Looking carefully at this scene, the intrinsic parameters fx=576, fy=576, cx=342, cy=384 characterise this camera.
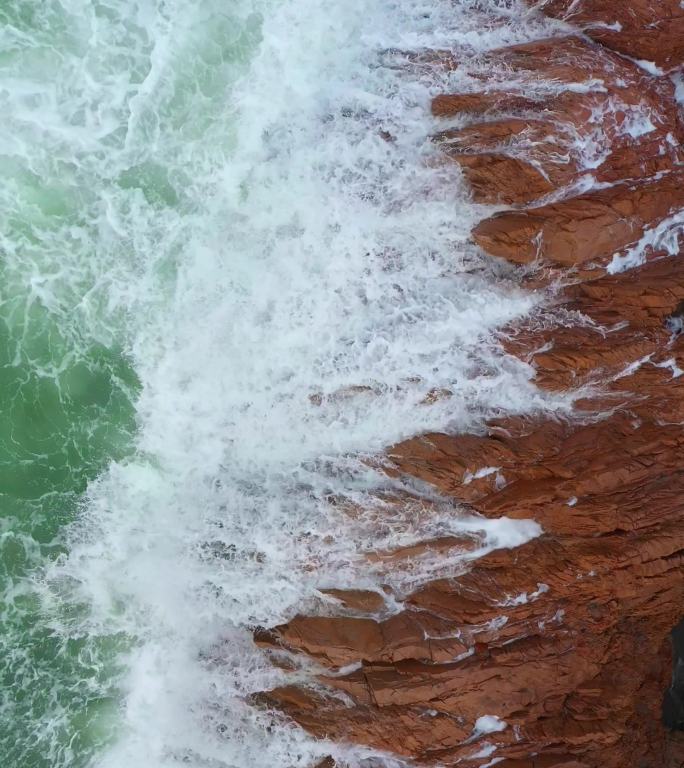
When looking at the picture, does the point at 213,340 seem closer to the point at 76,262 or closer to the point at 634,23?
the point at 76,262

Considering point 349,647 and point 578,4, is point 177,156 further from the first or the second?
point 349,647

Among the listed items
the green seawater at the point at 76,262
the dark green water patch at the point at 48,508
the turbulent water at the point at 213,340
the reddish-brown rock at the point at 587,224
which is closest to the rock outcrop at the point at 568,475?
the reddish-brown rock at the point at 587,224

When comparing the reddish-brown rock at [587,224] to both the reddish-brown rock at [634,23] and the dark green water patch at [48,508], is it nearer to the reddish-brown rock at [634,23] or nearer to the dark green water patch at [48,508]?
the reddish-brown rock at [634,23]

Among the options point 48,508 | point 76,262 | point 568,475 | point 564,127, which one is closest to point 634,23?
point 564,127

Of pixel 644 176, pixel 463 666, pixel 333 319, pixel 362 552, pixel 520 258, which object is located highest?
pixel 644 176

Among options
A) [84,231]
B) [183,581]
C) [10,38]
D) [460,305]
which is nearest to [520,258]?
[460,305]

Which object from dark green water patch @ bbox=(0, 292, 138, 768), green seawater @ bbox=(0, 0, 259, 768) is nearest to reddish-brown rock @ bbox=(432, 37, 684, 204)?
green seawater @ bbox=(0, 0, 259, 768)
